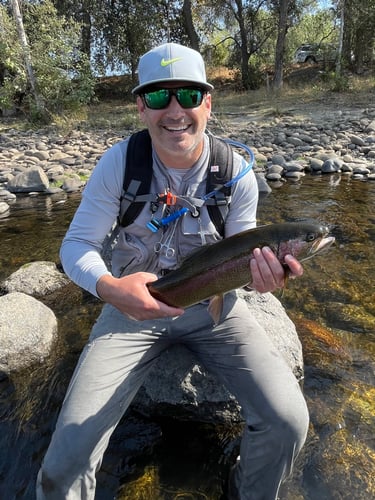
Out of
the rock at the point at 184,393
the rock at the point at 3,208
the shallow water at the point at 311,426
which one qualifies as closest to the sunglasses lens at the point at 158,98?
the rock at the point at 184,393

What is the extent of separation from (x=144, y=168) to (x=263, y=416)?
194 cm

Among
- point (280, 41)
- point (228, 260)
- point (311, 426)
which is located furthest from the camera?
point (280, 41)

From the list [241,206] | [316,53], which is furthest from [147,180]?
[316,53]

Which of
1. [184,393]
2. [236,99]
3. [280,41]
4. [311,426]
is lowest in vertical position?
[311,426]

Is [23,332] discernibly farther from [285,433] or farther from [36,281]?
[285,433]

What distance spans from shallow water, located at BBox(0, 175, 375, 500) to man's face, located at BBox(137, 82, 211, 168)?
2.46m

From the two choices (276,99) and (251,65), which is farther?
(251,65)

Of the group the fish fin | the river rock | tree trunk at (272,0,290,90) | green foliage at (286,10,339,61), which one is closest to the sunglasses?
the fish fin

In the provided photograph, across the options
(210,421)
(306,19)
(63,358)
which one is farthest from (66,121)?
(306,19)

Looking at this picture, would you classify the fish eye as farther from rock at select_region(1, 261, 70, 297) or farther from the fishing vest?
rock at select_region(1, 261, 70, 297)

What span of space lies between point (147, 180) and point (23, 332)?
8.51 ft

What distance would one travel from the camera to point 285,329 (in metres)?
4.19

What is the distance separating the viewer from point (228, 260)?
108 inches

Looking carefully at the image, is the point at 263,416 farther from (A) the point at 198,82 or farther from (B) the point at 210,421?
(A) the point at 198,82
